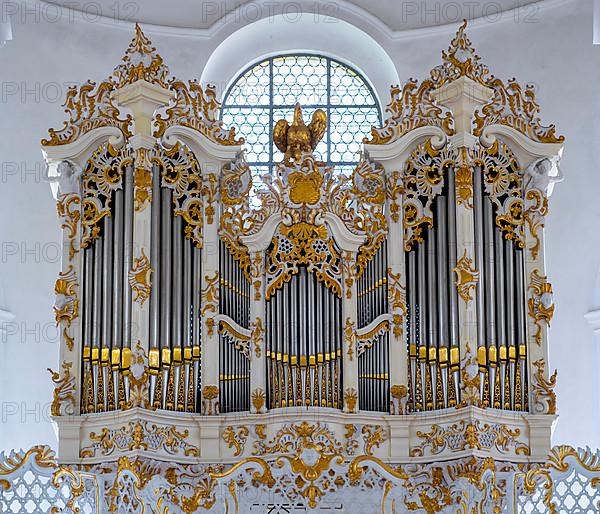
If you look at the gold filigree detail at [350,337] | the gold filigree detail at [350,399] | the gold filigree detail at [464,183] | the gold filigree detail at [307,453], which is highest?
the gold filigree detail at [464,183]

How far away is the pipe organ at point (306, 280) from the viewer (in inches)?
662

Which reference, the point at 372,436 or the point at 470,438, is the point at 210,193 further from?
the point at 470,438

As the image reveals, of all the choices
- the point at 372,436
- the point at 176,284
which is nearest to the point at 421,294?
the point at 372,436

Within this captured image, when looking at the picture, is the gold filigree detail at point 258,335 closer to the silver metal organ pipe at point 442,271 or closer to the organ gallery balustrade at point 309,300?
the organ gallery balustrade at point 309,300

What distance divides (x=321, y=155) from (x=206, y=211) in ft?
15.2

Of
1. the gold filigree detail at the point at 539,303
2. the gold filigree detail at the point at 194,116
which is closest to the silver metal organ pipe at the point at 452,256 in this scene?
the gold filigree detail at the point at 539,303

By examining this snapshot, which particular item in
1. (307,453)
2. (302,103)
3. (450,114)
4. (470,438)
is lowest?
(307,453)

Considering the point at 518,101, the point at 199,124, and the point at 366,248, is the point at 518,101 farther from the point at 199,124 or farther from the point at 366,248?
the point at 199,124

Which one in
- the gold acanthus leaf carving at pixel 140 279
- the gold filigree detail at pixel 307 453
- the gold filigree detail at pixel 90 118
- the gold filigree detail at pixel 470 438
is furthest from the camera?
the gold filigree detail at pixel 90 118

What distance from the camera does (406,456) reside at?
1680 centimetres

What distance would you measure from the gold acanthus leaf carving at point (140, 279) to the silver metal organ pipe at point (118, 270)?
0.57ft

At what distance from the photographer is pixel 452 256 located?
17203 mm

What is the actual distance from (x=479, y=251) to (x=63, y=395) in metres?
Result: 4.74

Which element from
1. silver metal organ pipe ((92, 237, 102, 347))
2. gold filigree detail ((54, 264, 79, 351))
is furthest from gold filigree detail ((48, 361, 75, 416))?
silver metal organ pipe ((92, 237, 102, 347))
